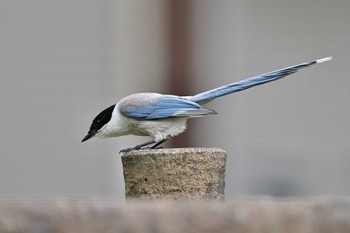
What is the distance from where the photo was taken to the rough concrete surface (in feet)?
4.22

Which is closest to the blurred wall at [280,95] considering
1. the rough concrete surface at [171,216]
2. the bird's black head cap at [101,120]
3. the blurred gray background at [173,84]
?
the blurred gray background at [173,84]

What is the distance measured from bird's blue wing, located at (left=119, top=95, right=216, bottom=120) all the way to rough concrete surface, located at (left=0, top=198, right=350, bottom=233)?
2.55 meters

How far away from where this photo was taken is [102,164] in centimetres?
779

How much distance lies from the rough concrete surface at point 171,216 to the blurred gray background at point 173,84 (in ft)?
20.7

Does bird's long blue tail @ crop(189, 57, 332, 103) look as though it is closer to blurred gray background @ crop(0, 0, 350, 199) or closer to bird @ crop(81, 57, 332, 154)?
bird @ crop(81, 57, 332, 154)

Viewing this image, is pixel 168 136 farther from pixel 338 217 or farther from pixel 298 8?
pixel 298 8

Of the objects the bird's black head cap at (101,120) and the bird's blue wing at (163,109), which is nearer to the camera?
the bird's blue wing at (163,109)

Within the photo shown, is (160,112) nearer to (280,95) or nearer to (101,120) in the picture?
(101,120)

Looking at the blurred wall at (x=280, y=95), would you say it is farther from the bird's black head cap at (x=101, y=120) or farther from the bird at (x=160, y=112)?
the bird at (x=160, y=112)

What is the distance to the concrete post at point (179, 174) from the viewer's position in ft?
9.12

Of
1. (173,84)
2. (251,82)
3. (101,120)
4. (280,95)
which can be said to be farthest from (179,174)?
(280,95)

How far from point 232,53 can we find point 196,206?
6.82 meters

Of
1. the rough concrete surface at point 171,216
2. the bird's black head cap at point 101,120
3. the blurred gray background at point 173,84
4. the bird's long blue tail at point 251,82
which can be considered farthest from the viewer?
the blurred gray background at point 173,84

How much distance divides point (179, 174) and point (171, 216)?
149 cm
